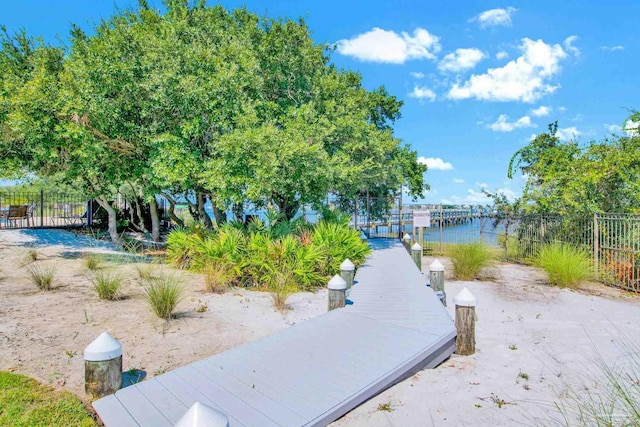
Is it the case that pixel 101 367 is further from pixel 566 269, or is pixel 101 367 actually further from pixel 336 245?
pixel 566 269

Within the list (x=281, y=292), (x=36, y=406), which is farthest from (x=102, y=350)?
(x=281, y=292)

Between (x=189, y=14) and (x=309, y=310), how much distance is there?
42.3 feet

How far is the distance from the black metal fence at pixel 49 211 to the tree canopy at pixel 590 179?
20958mm

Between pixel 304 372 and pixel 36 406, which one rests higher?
pixel 304 372

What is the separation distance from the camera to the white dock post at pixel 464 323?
5.47 m

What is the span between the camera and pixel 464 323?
18.1 ft

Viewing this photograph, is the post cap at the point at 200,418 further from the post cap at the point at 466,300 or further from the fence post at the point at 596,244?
the fence post at the point at 596,244

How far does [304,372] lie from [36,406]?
8.66ft

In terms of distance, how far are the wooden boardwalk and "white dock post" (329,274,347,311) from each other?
17cm

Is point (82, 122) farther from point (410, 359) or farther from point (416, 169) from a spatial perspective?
point (416, 169)

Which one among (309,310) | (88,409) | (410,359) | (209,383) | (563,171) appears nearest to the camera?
(88,409)

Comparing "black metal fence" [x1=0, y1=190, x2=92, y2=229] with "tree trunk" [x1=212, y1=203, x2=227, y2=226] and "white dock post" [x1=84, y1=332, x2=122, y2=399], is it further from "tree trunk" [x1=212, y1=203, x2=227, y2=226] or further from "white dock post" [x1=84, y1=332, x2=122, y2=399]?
"white dock post" [x1=84, y1=332, x2=122, y2=399]

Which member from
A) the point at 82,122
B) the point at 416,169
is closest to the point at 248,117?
the point at 82,122

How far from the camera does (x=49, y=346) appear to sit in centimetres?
509
